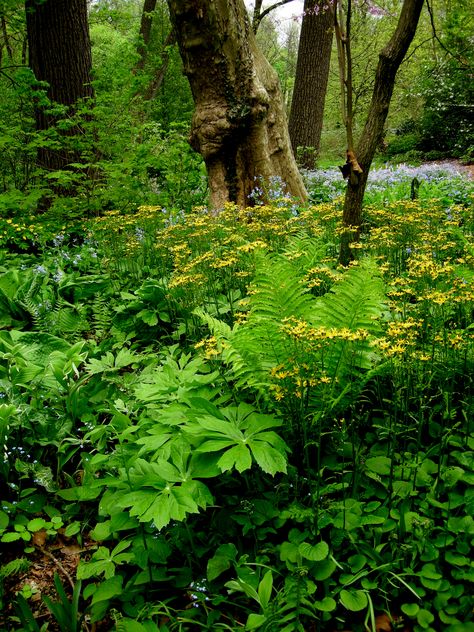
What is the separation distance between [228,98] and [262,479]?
4125mm

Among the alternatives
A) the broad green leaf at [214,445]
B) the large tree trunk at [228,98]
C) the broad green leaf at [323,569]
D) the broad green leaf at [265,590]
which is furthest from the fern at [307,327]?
the large tree trunk at [228,98]

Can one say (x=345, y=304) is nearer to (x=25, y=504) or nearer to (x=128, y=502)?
(x=128, y=502)

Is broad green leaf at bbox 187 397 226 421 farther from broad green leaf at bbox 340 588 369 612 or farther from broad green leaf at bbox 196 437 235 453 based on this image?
broad green leaf at bbox 340 588 369 612

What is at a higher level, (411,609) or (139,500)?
(139,500)

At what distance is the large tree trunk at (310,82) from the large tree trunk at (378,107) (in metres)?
5.37

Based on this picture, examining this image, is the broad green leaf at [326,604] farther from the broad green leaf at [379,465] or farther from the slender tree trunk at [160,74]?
the slender tree trunk at [160,74]

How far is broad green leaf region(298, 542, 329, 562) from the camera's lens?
157 centimetres

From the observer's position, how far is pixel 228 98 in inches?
191

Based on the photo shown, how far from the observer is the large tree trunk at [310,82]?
8.50 meters

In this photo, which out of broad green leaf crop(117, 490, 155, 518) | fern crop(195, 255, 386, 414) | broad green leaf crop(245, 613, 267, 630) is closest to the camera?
broad green leaf crop(245, 613, 267, 630)

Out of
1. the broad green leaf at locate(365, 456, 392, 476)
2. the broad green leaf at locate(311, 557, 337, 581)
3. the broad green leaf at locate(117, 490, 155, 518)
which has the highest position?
the broad green leaf at locate(117, 490, 155, 518)

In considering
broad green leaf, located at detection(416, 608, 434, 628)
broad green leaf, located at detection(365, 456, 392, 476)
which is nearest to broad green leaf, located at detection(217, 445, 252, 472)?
broad green leaf, located at detection(365, 456, 392, 476)

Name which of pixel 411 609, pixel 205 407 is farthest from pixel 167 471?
pixel 411 609

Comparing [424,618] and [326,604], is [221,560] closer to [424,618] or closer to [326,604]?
[326,604]
